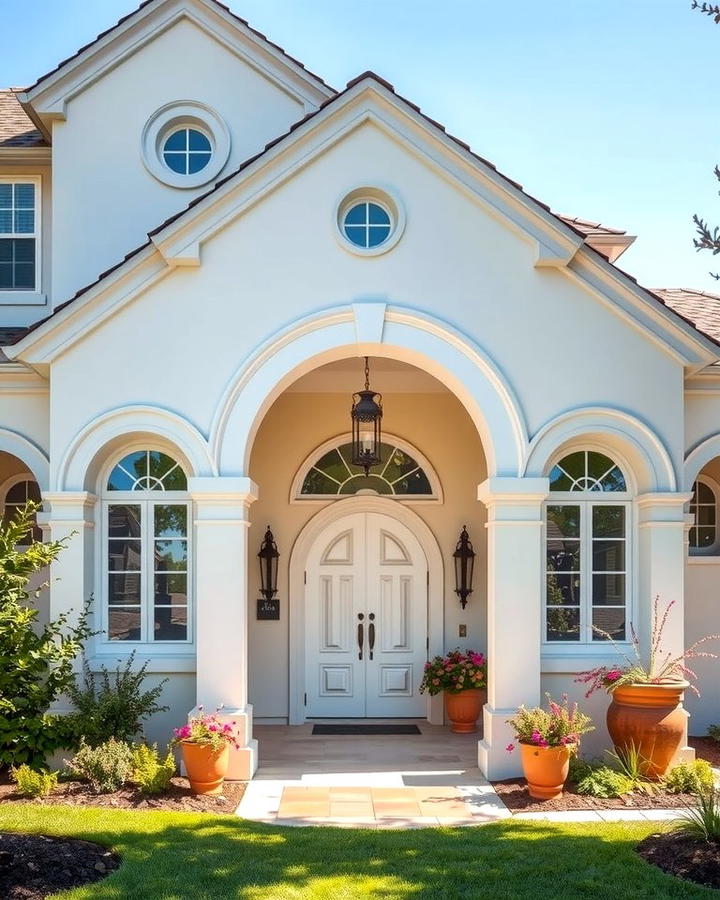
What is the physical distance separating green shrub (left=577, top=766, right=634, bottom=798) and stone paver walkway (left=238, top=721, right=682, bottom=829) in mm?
401

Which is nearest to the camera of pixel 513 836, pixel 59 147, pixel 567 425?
pixel 513 836

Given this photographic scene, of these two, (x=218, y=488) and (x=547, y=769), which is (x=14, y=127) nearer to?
(x=218, y=488)

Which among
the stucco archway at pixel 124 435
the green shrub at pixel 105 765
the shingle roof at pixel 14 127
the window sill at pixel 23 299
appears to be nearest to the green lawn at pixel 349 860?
the green shrub at pixel 105 765

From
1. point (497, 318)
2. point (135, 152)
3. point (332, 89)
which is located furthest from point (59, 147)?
point (497, 318)

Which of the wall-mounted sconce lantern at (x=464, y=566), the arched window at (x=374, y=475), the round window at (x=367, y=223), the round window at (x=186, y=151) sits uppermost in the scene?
the round window at (x=186, y=151)

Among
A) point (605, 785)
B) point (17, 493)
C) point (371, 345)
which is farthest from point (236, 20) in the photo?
point (605, 785)

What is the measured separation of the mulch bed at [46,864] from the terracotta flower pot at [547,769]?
3.91 meters

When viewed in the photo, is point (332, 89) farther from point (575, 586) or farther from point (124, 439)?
point (575, 586)

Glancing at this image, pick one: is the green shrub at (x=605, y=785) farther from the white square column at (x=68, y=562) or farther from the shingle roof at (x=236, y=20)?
the shingle roof at (x=236, y=20)

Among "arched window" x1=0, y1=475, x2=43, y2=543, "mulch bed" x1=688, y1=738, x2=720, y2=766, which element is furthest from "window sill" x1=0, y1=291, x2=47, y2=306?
"mulch bed" x1=688, y1=738, x2=720, y2=766

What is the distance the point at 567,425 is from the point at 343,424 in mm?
4007

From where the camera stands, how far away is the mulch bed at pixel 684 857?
22.6 feet

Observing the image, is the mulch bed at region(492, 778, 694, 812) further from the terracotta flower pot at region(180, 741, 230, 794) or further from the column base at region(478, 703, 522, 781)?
the terracotta flower pot at region(180, 741, 230, 794)

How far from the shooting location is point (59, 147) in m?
12.9
